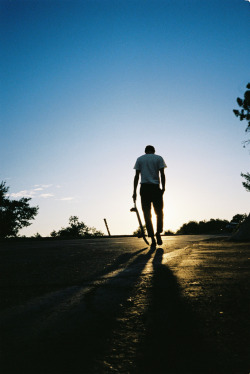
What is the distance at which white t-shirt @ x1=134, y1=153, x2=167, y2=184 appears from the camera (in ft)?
17.3

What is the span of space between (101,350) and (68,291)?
0.75 metres

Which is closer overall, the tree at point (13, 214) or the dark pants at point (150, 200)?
the dark pants at point (150, 200)

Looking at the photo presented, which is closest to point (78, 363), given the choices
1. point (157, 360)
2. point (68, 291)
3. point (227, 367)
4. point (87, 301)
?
point (157, 360)

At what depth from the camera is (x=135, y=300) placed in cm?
122

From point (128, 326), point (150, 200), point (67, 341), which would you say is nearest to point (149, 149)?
point (150, 200)

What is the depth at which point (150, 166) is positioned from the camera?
5297 mm

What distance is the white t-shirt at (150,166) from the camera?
5.28 metres

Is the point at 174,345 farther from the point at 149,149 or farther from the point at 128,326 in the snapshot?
the point at 149,149

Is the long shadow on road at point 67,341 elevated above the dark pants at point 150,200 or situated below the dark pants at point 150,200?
below

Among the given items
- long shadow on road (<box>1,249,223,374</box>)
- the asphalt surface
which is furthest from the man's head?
long shadow on road (<box>1,249,223,374</box>)

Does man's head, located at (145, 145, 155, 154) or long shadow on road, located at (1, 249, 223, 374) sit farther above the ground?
man's head, located at (145, 145, 155, 154)

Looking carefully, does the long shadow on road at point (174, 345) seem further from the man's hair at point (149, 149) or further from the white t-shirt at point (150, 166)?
the man's hair at point (149, 149)

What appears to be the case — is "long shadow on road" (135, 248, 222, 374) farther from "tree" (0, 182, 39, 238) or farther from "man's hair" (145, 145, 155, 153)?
"tree" (0, 182, 39, 238)

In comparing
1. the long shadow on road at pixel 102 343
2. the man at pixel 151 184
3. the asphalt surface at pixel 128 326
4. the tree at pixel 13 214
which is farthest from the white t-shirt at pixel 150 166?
the tree at pixel 13 214
